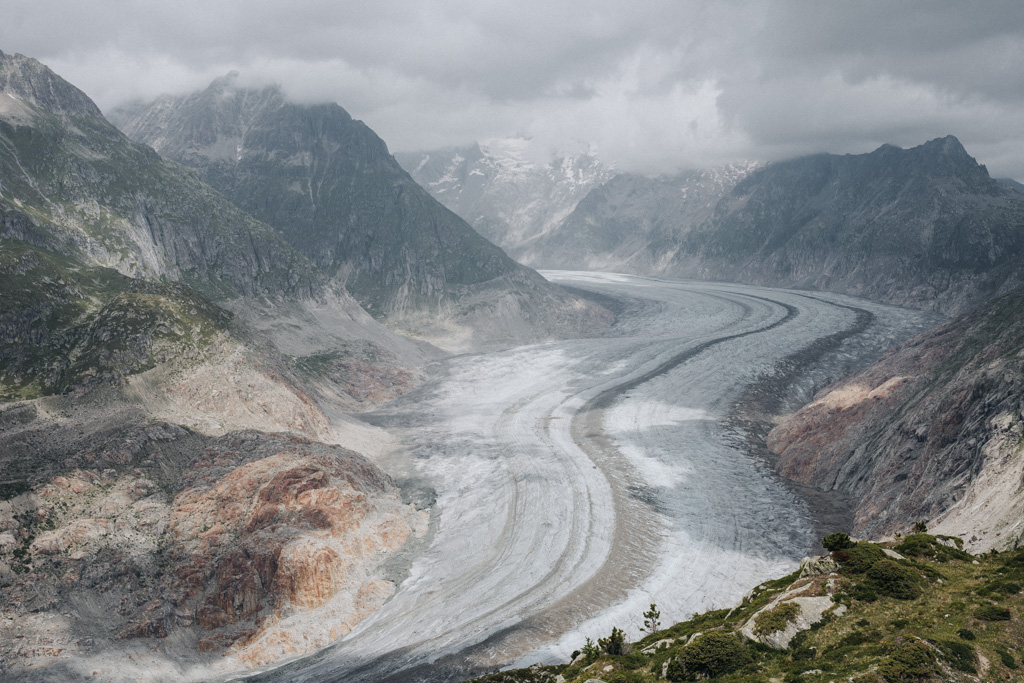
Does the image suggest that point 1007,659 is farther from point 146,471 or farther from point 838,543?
point 146,471

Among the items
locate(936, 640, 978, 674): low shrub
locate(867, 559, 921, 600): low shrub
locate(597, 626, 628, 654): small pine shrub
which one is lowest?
locate(597, 626, 628, 654): small pine shrub

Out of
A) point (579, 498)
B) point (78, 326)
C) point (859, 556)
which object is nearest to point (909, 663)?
point (859, 556)

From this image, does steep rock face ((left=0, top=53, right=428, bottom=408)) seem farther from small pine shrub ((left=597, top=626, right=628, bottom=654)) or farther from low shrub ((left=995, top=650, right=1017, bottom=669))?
low shrub ((left=995, top=650, right=1017, bottom=669))

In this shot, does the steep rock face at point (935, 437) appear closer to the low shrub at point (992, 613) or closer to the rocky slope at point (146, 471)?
the low shrub at point (992, 613)

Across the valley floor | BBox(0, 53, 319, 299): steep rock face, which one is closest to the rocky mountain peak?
BBox(0, 53, 319, 299): steep rock face

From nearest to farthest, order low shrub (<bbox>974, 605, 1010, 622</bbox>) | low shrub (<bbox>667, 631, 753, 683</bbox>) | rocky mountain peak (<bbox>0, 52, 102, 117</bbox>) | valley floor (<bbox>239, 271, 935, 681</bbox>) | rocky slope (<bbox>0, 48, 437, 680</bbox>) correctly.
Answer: low shrub (<bbox>974, 605, 1010, 622</bbox>) < low shrub (<bbox>667, 631, 753, 683</bbox>) < rocky slope (<bbox>0, 48, 437, 680</bbox>) < valley floor (<bbox>239, 271, 935, 681</bbox>) < rocky mountain peak (<bbox>0, 52, 102, 117</bbox>)

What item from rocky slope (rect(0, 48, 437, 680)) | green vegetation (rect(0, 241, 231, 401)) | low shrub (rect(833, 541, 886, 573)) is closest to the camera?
low shrub (rect(833, 541, 886, 573))

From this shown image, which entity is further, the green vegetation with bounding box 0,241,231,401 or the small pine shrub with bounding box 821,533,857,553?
the green vegetation with bounding box 0,241,231,401
